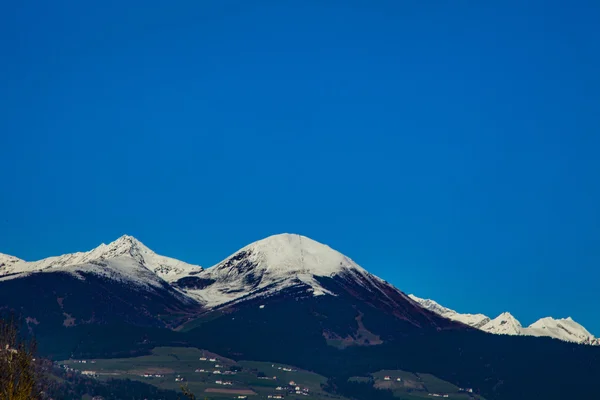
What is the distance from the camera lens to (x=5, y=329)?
161 meters

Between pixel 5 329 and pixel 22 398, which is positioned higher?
pixel 5 329

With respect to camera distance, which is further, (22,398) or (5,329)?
(5,329)

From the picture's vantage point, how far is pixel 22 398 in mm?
139000

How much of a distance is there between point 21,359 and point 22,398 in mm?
11255

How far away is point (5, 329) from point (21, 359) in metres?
12.8

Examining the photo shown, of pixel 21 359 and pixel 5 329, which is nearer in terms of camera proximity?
pixel 21 359

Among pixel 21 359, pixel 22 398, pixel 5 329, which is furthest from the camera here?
pixel 5 329

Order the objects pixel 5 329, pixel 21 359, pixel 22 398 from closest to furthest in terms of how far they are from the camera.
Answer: pixel 22 398
pixel 21 359
pixel 5 329

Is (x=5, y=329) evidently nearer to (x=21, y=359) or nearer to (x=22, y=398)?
(x=21, y=359)

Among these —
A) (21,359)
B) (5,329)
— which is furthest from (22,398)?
(5,329)

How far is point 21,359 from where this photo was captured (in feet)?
490

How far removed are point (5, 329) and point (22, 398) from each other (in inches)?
942
